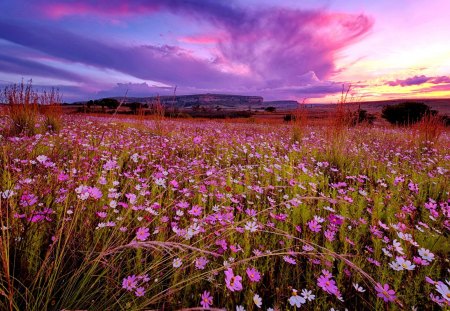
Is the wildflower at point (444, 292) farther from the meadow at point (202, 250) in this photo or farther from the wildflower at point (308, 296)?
the wildflower at point (308, 296)

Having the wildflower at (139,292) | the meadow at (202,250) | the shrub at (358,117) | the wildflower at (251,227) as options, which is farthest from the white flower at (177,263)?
the shrub at (358,117)

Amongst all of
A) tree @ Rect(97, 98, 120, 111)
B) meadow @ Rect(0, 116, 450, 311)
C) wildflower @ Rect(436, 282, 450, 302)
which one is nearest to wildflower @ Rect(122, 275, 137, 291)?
meadow @ Rect(0, 116, 450, 311)

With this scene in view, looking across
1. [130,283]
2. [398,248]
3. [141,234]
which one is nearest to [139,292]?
[130,283]

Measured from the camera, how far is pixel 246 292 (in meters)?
1.94

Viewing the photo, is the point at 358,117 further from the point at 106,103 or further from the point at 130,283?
the point at 106,103

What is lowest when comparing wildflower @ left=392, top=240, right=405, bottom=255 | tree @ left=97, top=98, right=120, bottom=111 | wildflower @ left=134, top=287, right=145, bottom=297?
wildflower @ left=392, top=240, right=405, bottom=255

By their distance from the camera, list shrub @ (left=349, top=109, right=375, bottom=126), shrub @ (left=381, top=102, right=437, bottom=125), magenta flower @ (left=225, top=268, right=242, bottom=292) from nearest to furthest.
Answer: magenta flower @ (left=225, top=268, right=242, bottom=292)
shrub @ (left=349, top=109, right=375, bottom=126)
shrub @ (left=381, top=102, right=437, bottom=125)

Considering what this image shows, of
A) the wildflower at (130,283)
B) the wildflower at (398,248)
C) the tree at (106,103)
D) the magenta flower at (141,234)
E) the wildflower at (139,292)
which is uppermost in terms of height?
the tree at (106,103)

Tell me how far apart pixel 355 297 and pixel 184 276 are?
132 cm

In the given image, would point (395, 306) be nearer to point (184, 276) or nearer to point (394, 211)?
point (184, 276)

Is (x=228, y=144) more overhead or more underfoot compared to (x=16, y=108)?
more underfoot

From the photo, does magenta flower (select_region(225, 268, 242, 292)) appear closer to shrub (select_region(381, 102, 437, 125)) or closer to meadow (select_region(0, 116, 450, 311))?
meadow (select_region(0, 116, 450, 311))

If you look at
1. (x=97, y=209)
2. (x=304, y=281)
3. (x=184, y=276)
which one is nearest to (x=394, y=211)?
(x=304, y=281)

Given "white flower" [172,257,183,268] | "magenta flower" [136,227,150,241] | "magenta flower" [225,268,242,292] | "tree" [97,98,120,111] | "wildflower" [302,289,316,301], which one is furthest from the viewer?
"tree" [97,98,120,111]
